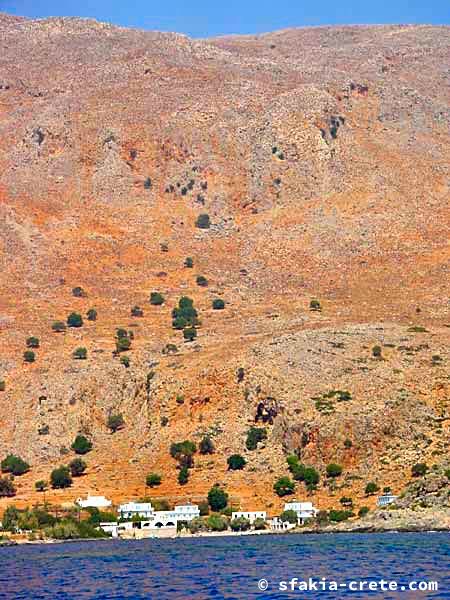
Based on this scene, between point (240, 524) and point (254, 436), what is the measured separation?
11537 mm

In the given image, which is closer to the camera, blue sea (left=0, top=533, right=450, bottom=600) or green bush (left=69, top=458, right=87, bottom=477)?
blue sea (left=0, top=533, right=450, bottom=600)

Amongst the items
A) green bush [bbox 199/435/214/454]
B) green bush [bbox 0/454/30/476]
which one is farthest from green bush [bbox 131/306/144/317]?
green bush [bbox 199/435/214/454]

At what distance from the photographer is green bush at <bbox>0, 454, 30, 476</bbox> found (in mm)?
94381

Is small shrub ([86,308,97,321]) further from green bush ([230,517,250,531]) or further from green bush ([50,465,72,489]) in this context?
green bush ([230,517,250,531])

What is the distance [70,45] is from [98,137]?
1203 inches

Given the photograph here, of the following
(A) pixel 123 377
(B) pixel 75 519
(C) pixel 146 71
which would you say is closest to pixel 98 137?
(C) pixel 146 71

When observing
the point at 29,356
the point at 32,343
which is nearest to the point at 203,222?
the point at 32,343

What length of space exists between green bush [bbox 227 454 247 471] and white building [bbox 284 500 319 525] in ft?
23.3

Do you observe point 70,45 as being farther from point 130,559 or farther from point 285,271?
point 130,559

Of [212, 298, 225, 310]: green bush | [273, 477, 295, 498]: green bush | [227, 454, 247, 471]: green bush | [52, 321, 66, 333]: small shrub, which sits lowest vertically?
[273, 477, 295, 498]: green bush

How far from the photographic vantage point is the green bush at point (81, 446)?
96250mm

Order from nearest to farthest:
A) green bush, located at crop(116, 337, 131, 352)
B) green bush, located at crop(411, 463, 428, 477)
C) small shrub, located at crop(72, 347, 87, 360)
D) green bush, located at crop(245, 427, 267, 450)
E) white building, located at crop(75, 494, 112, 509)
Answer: green bush, located at crop(411, 463, 428, 477)
white building, located at crop(75, 494, 112, 509)
green bush, located at crop(245, 427, 267, 450)
small shrub, located at crop(72, 347, 87, 360)
green bush, located at crop(116, 337, 131, 352)

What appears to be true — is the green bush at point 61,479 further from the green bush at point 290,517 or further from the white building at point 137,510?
the green bush at point 290,517

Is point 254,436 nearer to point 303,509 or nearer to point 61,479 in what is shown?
point 303,509
